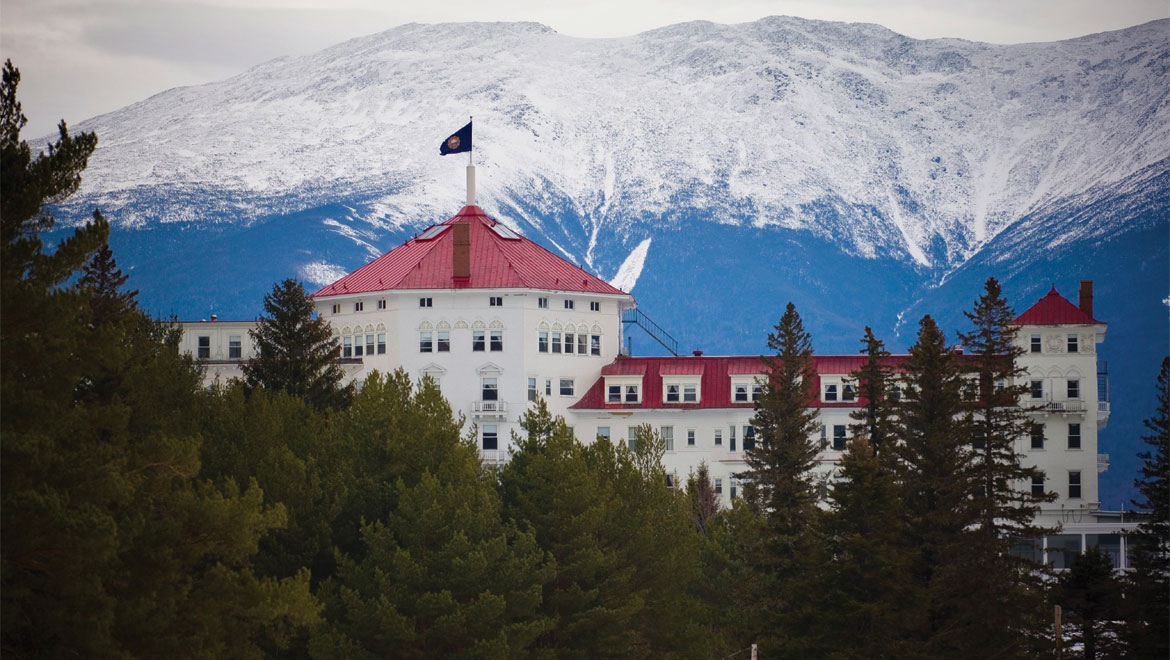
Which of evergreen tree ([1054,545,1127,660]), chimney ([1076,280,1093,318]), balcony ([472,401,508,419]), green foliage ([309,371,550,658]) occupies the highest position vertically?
chimney ([1076,280,1093,318])

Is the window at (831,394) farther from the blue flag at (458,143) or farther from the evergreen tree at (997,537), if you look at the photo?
the evergreen tree at (997,537)

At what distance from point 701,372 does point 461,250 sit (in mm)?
19033

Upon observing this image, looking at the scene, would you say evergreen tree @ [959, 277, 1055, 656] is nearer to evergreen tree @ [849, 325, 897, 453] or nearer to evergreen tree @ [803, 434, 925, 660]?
evergreen tree @ [803, 434, 925, 660]

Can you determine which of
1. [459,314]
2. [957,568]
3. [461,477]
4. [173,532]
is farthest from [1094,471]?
[173,532]

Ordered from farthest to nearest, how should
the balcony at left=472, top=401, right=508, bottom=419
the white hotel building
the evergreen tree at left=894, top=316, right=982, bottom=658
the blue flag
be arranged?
the blue flag, the balcony at left=472, top=401, right=508, bottom=419, the white hotel building, the evergreen tree at left=894, top=316, right=982, bottom=658

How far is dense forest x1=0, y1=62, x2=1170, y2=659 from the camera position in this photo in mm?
46219

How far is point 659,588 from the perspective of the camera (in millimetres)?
79250

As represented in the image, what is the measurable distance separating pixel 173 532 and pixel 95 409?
3.79 metres

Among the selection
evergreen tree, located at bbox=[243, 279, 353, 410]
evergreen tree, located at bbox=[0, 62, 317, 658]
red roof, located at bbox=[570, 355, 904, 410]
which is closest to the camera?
evergreen tree, located at bbox=[0, 62, 317, 658]

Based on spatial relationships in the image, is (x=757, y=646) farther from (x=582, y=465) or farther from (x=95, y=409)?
(x=95, y=409)

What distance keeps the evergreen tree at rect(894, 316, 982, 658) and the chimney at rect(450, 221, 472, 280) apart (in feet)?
173

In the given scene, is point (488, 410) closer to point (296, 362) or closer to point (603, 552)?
point (296, 362)

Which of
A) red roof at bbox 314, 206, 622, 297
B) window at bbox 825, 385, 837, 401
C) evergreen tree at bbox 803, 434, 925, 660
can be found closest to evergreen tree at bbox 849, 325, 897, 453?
evergreen tree at bbox 803, 434, 925, 660

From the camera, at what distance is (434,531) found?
6844 centimetres
